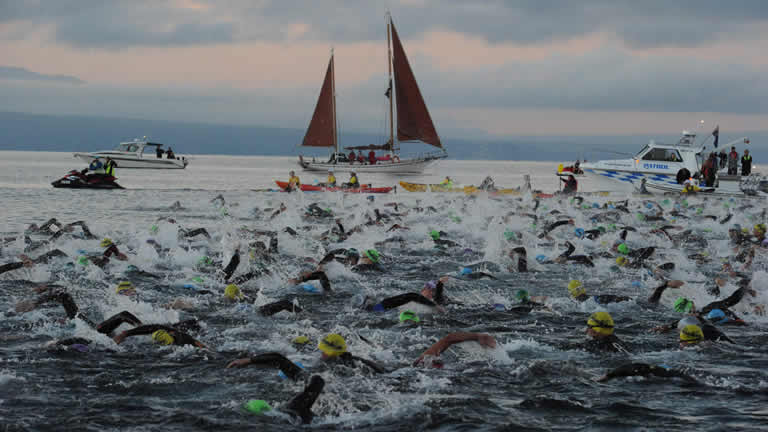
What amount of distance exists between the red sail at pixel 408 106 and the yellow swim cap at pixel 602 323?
61529 millimetres

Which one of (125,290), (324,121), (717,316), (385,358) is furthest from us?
(324,121)

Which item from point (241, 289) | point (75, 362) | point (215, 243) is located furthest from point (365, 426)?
point (215, 243)

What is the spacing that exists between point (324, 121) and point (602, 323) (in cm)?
6964

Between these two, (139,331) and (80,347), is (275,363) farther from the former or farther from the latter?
(80,347)

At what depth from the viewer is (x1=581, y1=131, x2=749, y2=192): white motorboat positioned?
43.0m

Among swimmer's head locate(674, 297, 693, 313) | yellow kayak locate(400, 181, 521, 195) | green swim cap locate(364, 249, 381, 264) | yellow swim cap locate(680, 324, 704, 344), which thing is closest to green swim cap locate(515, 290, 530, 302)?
swimmer's head locate(674, 297, 693, 313)

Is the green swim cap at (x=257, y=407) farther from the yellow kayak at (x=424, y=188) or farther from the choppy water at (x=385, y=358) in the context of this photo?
the yellow kayak at (x=424, y=188)

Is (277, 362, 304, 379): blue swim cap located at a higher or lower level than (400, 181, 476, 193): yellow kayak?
lower

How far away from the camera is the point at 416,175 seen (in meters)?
87.8

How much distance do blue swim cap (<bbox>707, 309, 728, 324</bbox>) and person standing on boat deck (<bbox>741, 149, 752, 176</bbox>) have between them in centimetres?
3701

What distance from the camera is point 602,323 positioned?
8953 millimetres

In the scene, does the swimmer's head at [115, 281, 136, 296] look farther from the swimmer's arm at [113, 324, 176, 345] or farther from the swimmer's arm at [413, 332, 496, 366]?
the swimmer's arm at [413, 332, 496, 366]

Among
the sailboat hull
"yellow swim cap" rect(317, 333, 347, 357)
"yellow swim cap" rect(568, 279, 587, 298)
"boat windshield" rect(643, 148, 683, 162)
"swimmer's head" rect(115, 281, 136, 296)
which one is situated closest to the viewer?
"yellow swim cap" rect(317, 333, 347, 357)

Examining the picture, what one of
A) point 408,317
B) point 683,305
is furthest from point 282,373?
point 683,305
